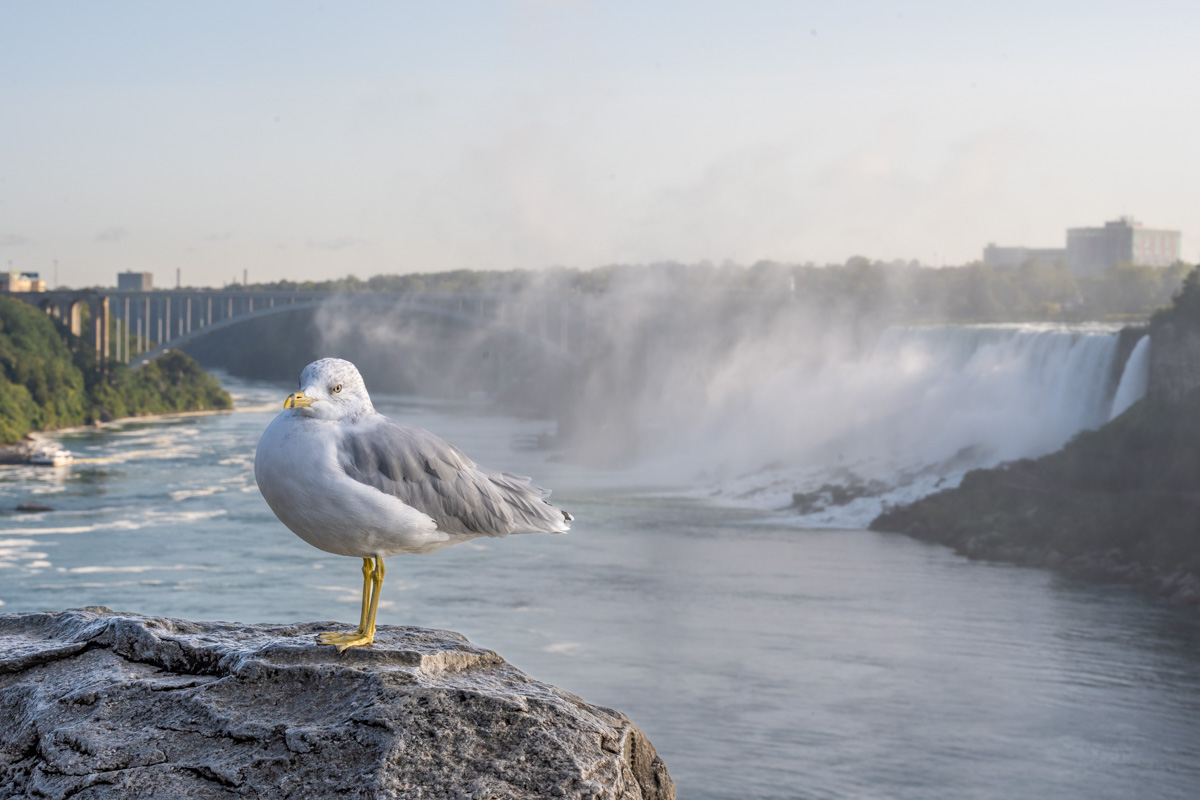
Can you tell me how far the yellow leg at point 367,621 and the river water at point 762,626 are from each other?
17595mm

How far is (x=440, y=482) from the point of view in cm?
306

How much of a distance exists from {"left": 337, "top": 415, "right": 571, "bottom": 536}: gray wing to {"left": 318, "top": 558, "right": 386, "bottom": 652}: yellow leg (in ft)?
0.64

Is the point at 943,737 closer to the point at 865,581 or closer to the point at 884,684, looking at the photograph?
the point at 884,684

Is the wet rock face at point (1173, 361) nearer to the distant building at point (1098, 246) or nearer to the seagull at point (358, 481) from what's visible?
the seagull at point (358, 481)

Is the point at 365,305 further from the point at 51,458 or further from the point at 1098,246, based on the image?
the point at 1098,246

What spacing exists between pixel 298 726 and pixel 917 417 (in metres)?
51.4

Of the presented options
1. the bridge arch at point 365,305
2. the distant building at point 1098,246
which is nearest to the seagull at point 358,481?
the bridge arch at point 365,305

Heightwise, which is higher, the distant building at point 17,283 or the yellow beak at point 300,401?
the distant building at point 17,283

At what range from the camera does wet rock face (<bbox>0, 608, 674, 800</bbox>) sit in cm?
258

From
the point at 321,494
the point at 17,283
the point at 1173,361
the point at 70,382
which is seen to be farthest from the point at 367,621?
the point at 17,283

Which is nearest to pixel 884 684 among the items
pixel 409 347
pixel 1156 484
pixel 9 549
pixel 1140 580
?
pixel 1140 580

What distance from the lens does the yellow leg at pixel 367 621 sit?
2.99 m

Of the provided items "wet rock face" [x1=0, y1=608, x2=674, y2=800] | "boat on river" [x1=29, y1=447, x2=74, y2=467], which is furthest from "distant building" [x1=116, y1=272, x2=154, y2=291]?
"wet rock face" [x1=0, y1=608, x2=674, y2=800]

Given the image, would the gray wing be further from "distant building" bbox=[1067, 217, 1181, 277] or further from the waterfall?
"distant building" bbox=[1067, 217, 1181, 277]
